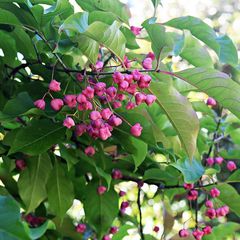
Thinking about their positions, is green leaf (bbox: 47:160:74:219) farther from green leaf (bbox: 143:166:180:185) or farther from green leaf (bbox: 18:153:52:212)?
green leaf (bbox: 143:166:180:185)

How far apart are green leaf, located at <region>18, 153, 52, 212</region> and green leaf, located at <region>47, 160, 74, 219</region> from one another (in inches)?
1.6

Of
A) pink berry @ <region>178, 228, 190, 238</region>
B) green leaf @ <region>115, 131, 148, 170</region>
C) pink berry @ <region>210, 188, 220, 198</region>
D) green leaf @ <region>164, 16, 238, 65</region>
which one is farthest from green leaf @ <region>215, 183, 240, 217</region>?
green leaf @ <region>164, 16, 238, 65</region>

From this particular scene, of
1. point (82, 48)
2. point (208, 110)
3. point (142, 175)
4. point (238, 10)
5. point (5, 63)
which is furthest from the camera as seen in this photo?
point (238, 10)

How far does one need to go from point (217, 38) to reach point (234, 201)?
401mm

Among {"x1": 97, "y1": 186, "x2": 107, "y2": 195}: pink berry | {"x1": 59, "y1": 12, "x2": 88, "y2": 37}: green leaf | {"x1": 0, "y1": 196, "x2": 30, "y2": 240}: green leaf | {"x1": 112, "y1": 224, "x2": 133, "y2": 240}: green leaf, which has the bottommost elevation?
{"x1": 112, "y1": 224, "x2": 133, "y2": 240}: green leaf

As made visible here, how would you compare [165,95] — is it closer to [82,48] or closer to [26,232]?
[82,48]

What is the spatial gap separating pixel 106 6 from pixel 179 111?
0.29 metres

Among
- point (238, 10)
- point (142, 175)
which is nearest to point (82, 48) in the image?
point (142, 175)

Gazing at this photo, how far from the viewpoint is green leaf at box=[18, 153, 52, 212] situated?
1.08 m

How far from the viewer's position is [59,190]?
1142 mm

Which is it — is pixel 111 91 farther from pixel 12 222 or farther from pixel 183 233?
pixel 183 233

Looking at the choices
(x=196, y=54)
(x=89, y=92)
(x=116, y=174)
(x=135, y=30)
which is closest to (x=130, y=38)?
(x=135, y=30)

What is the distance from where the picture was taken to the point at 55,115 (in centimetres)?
93

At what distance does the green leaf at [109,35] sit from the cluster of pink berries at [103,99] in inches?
1.7
